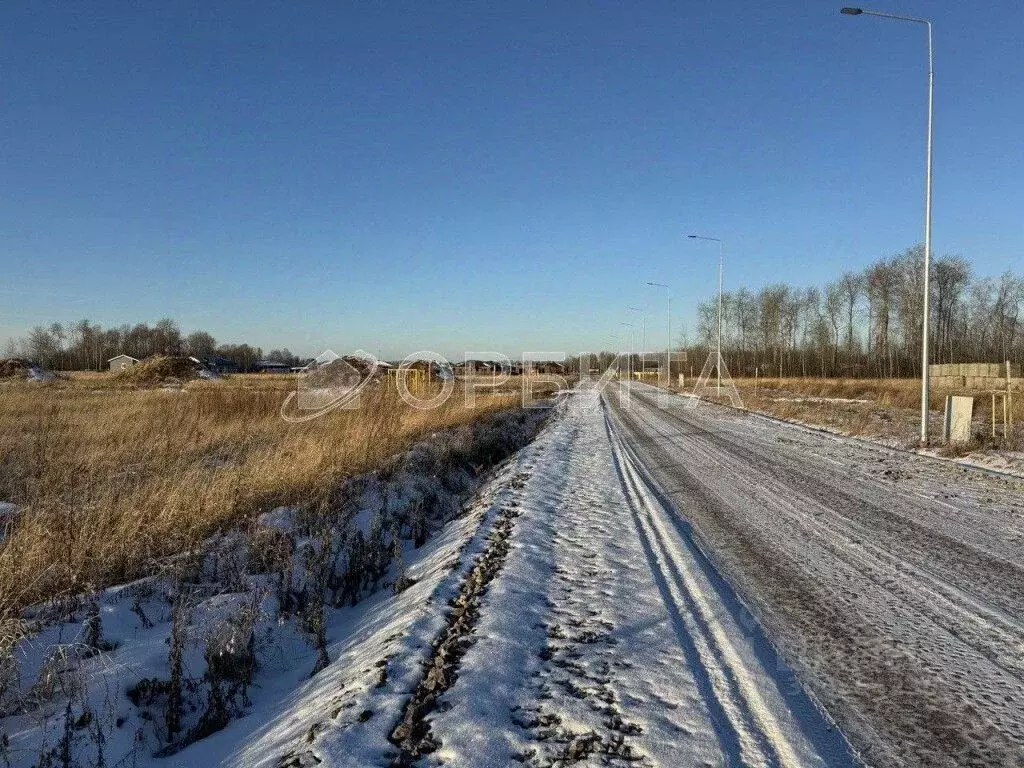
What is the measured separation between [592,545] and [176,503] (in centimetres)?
458

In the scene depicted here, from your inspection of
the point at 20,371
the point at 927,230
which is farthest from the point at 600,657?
the point at 20,371

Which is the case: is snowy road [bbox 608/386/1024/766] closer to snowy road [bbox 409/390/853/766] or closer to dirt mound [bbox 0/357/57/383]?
snowy road [bbox 409/390/853/766]

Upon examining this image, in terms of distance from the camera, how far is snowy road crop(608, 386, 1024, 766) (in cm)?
310

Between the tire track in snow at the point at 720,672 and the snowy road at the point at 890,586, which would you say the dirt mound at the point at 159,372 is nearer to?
the snowy road at the point at 890,586

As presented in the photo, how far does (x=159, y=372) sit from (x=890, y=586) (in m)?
52.8

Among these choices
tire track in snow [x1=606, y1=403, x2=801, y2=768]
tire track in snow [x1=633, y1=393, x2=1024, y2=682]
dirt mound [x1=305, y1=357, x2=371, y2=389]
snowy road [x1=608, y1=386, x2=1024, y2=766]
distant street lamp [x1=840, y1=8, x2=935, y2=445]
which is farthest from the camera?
dirt mound [x1=305, y1=357, x2=371, y2=389]

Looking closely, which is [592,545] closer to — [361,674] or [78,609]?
[361,674]

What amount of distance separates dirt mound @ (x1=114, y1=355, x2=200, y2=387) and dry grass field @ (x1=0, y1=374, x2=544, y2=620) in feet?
97.5

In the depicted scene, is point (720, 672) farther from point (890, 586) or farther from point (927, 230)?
point (927, 230)

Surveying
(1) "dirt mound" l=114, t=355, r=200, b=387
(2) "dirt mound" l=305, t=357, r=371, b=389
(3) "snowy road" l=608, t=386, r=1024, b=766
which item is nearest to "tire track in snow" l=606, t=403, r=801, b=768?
(3) "snowy road" l=608, t=386, r=1024, b=766

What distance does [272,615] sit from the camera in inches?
186

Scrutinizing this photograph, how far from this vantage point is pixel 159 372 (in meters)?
47.6

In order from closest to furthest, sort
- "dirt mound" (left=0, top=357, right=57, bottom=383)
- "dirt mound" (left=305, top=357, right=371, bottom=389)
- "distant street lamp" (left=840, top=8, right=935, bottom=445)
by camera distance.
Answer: "distant street lamp" (left=840, top=8, right=935, bottom=445)
"dirt mound" (left=305, top=357, right=371, bottom=389)
"dirt mound" (left=0, top=357, right=57, bottom=383)

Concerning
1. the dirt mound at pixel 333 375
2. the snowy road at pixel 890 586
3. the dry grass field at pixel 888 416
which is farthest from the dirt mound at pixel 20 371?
the snowy road at pixel 890 586
